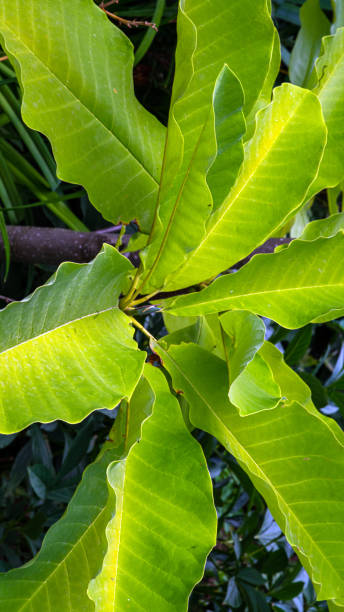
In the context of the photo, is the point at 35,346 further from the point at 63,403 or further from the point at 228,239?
the point at 228,239

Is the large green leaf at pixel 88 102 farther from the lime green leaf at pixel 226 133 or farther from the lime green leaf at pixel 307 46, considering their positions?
the lime green leaf at pixel 307 46

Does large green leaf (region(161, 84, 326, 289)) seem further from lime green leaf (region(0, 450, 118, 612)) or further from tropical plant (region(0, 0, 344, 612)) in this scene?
lime green leaf (region(0, 450, 118, 612))

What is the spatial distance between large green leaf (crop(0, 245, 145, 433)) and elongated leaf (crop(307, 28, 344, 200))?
0.26 m

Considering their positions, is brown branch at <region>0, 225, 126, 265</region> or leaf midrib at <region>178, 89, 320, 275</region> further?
brown branch at <region>0, 225, 126, 265</region>

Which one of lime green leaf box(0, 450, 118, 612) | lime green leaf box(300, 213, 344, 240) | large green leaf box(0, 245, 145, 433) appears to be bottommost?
lime green leaf box(0, 450, 118, 612)

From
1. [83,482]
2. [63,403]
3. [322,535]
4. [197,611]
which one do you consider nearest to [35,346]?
[63,403]

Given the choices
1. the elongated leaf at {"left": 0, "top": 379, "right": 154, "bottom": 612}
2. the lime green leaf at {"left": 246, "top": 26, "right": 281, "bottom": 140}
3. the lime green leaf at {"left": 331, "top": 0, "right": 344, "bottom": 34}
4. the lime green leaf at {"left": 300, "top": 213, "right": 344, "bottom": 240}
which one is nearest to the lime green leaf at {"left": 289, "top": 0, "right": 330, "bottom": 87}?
the lime green leaf at {"left": 331, "top": 0, "right": 344, "bottom": 34}

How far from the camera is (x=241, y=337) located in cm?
45

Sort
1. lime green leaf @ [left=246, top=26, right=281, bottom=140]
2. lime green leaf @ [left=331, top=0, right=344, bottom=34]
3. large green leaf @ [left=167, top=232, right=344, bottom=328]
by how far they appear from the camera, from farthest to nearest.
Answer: lime green leaf @ [left=331, top=0, right=344, bottom=34]
lime green leaf @ [left=246, top=26, right=281, bottom=140]
large green leaf @ [left=167, top=232, right=344, bottom=328]

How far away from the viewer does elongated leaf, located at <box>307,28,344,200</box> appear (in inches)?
21.1

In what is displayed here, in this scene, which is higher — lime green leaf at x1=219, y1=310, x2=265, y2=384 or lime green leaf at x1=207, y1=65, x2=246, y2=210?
lime green leaf at x1=207, y1=65, x2=246, y2=210

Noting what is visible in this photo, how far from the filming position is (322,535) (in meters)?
0.43

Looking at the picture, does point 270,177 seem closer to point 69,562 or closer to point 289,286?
point 289,286

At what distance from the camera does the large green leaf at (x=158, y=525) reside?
0.36m
